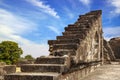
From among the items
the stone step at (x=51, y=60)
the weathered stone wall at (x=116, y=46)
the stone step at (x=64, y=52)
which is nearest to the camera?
the stone step at (x=51, y=60)

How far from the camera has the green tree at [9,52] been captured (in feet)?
139

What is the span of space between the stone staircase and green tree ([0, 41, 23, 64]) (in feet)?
114

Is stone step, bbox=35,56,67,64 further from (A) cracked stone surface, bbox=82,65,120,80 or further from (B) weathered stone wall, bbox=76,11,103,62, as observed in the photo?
(A) cracked stone surface, bbox=82,65,120,80

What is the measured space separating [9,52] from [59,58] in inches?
1558

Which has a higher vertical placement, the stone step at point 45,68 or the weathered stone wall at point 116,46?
the weathered stone wall at point 116,46

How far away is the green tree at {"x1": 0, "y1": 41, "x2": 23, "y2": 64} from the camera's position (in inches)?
1670

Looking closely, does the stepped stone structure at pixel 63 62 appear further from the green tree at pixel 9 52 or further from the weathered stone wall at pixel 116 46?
the green tree at pixel 9 52

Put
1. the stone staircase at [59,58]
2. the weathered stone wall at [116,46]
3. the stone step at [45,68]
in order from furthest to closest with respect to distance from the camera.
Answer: the weathered stone wall at [116,46] < the stone step at [45,68] < the stone staircase at [59,58]

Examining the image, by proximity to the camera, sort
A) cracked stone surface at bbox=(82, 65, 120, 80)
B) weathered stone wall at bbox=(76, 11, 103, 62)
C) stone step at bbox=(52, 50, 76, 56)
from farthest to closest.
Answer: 1. weathered stone wall at bbox=(76, 11, 103, 62)
2. cracked stone surface at bbox=(82, 65, 120, 80)
3. stone step at bbox=(52, 50, 76, 56)

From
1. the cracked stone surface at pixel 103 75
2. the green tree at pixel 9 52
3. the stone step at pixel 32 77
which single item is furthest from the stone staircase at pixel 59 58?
the green tree at pixel 9 52

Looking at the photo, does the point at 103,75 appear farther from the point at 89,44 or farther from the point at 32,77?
the point at 32,77

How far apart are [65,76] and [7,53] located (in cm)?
3919

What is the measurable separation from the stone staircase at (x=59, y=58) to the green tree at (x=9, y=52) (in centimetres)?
3463

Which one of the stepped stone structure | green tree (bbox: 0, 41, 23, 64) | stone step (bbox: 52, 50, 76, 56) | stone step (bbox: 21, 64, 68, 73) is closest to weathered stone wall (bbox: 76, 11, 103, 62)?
the stepped stone structure
